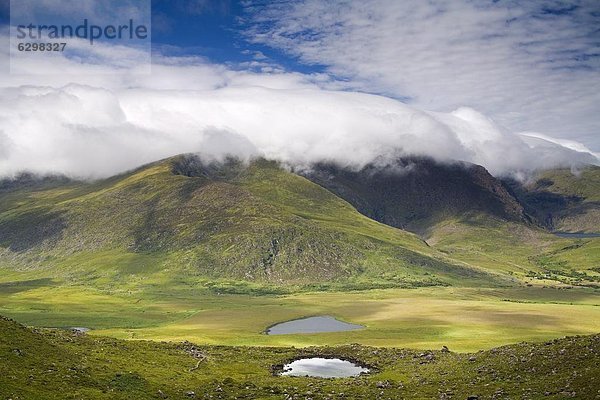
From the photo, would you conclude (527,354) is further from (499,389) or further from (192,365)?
(192,365)

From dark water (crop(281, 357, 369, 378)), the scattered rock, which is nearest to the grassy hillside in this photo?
the scattered rock

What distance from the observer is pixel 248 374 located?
10012 centimetres

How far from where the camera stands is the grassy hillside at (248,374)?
67156 mm

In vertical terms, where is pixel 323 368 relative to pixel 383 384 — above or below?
below

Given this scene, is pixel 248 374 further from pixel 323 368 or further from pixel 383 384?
pixel 383 384

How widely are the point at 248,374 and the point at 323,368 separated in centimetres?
1920

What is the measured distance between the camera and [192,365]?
339 ft

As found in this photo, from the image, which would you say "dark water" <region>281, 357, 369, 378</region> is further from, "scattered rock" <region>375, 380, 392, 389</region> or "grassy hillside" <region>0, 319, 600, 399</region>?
"scattered rock" <region>375, 380, 392, 389</region>

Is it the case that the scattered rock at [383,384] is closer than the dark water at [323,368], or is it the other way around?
the scattered rock at [383,384]

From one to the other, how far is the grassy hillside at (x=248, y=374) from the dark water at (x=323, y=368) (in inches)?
135

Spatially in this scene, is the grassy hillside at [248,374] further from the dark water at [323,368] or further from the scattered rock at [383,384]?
the dark water at [323,368]

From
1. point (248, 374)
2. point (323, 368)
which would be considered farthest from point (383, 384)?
point (323, 368)

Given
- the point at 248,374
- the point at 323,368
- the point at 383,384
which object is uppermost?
the point at 383,384

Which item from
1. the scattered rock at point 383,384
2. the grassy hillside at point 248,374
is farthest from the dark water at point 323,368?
the scattered rock at point 383,384
